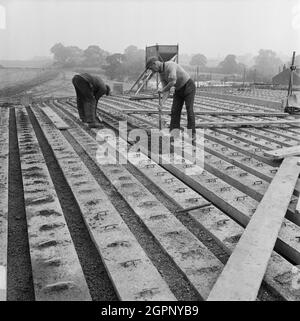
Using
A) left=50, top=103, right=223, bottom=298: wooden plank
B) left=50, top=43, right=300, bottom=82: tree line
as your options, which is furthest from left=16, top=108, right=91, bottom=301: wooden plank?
left=50, top=43, right=300, bottom=82: tree line

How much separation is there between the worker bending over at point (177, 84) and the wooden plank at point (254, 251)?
2333 millimetres

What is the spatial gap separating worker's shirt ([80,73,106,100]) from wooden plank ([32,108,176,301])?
A: 9.48ft

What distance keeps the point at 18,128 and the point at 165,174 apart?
3.38 metres

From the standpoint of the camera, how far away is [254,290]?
64.7 inches

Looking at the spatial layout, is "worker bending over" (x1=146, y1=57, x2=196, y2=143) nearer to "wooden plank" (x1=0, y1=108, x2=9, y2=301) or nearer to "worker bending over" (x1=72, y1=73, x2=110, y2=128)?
"worker bending over" (x1=72, y1=73, x2=110, y2=128)

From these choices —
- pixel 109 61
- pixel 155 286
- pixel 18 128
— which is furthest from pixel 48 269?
pixel 109 61

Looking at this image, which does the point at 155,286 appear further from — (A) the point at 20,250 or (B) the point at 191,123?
(B) the point at 191,123

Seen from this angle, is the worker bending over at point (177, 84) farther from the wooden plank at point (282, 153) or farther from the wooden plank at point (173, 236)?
the wooden plank at point (173, 236)

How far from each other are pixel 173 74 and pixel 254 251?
323cm

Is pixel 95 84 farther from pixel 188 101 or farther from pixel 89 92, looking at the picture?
pixel 188 101

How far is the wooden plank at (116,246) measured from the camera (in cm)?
170

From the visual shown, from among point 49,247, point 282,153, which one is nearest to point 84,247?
point 49,247

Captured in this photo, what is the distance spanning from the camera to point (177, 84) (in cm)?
496

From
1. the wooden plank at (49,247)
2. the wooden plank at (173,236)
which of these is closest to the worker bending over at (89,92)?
the wooden plank at (49,247)
